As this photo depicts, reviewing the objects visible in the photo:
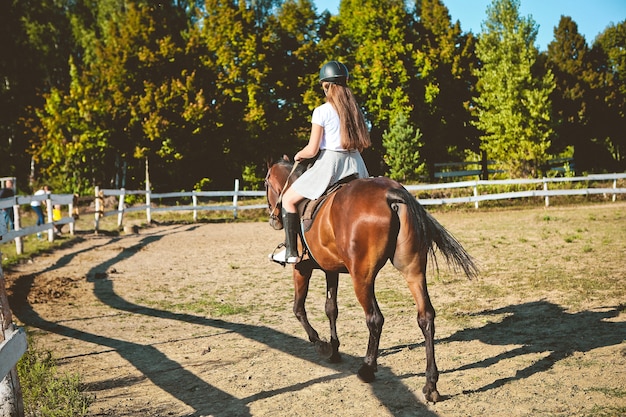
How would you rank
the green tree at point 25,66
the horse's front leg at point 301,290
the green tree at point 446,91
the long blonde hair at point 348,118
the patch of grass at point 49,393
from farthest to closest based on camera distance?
1. the green tree at point 446,91
2. the green tree at point 25,66
3. the horse's front leg at point 301,290
4. the long blonde hair at point 348,118
5. the patch of grass at point 49,393

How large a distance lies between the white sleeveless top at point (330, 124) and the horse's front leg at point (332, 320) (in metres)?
1.46

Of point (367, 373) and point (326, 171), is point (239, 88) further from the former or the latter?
point (367, 373)

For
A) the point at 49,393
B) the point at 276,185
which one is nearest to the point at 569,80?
the point at 276,185

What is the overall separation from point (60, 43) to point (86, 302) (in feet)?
135

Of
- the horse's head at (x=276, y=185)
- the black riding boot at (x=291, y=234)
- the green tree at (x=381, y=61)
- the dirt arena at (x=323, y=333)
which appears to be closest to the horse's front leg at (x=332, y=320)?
the dirt arena at (x=323, y=333)

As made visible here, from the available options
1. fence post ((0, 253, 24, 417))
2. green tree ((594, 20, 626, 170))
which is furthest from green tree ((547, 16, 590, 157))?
fence post ((0, 253, 24, 417))

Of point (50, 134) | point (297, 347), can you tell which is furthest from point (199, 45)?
point (297, 347)

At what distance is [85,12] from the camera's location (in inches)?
1722

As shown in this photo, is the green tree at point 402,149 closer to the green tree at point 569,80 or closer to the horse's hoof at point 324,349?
the green tree at point 569,80

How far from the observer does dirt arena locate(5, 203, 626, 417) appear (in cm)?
438

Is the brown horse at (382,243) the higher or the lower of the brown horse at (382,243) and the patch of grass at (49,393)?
the higher

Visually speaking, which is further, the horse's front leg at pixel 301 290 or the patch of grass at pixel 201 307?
the patch of grass at pixel 201 307

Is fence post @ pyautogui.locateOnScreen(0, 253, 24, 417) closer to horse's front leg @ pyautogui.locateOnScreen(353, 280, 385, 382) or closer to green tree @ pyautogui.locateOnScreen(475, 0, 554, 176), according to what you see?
horse's front leg @ pyautogui.locateOnScreen(353, 280, 385, 382)

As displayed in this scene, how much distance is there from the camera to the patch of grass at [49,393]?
13.6 ft
